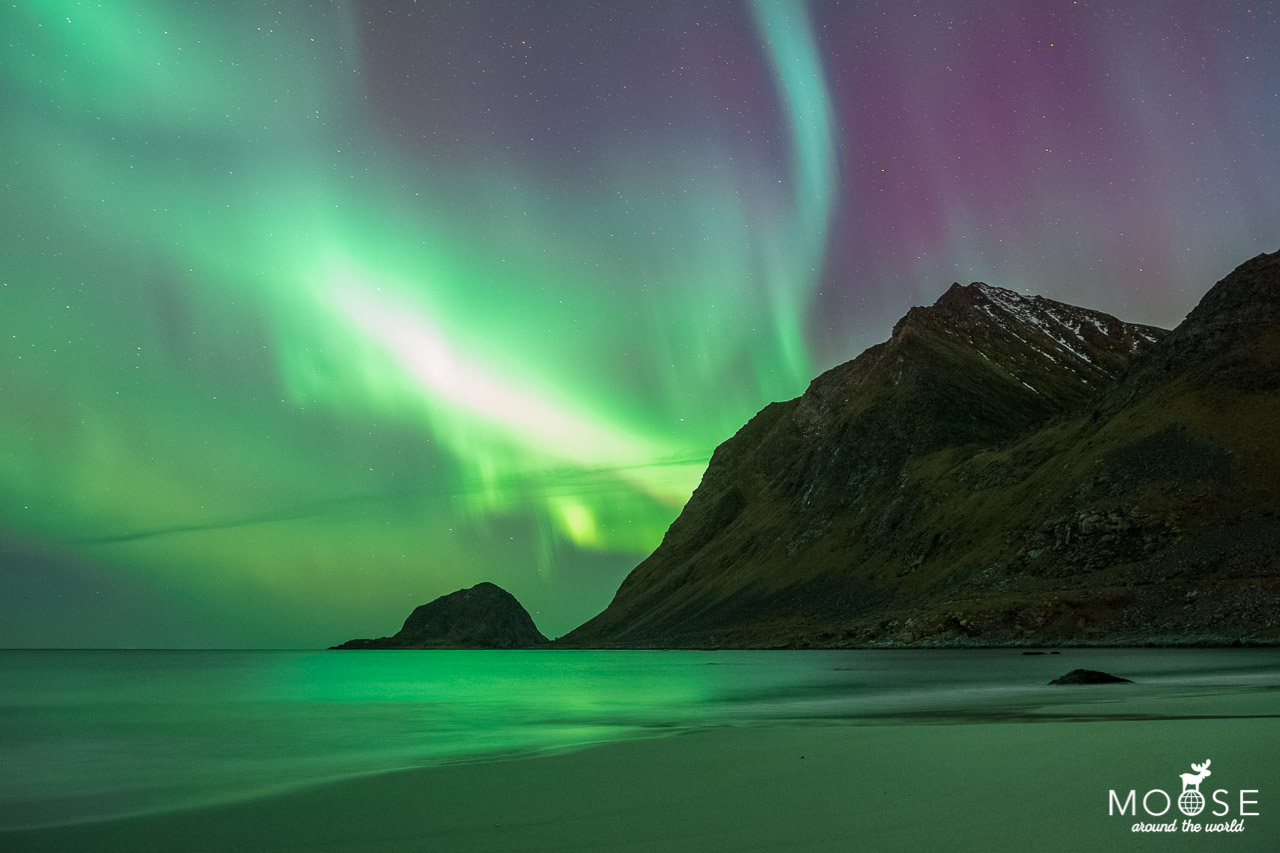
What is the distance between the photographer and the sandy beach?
10.7 metres

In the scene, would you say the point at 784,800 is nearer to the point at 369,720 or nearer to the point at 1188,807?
the point at 1188,807

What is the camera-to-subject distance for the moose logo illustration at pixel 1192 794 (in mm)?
10918

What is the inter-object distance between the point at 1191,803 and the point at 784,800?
5.08 m

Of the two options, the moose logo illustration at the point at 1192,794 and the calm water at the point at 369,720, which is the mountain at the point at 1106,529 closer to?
the calm water at the point at 369,720

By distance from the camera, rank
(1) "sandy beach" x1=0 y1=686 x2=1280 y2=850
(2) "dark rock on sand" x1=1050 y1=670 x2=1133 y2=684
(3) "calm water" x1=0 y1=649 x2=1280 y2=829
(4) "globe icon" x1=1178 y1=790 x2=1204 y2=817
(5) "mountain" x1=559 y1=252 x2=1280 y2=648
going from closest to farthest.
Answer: (1) "sandy beach" x1=0 y1=686 x2=1280 y2=850 → (4) "globe icon" x1=1178 y1=790 x2=1204 y2=817 → (3) "calm water" x1=0 y1=649 x2=1280 y2=829 → (2) "dark rock on sand" x1=1050 y1=670 x2=1133 y2=684 → (5) "mountain" x1=559 y1=252 x2=1280 y2=648

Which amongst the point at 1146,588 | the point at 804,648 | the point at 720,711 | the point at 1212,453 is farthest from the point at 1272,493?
the point at 720,711

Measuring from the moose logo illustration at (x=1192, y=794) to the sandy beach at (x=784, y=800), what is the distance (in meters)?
0.19

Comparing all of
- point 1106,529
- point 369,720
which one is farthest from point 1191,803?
point 1106,529

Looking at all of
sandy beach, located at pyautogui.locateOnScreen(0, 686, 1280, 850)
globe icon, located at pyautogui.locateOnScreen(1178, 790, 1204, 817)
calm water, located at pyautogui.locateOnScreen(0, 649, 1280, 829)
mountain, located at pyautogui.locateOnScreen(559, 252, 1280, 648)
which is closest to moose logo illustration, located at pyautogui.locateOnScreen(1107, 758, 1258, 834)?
globe icon, located at pyautogui.locateOnScreen(1178, 790, 1204, 817)

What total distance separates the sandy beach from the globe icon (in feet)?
1.04

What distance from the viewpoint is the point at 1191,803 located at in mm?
11242

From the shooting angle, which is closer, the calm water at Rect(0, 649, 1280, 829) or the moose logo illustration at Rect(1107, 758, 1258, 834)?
the moose logo illustration at Rect(1107, 758, 1258, 834)

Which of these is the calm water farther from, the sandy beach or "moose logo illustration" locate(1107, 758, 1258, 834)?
"moose logo illustration" locate(1107, 758, 1258, 834)

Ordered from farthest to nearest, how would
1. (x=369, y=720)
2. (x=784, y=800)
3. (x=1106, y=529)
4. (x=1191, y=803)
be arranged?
(x=1106, y=529) → (x=369, y=720) → (x=784, y=800) → (x=1191, y=803)
